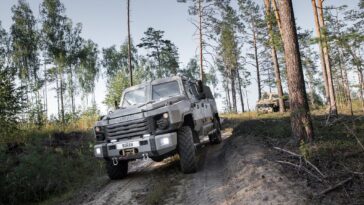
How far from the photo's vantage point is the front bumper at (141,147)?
266 inches

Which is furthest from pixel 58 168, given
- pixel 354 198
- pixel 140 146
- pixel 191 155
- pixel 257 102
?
pixel 257 102

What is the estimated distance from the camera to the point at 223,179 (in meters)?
6.61

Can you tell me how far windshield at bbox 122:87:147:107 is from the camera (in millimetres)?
8727

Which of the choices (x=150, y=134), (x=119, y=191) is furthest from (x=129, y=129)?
(x=119, y=191)

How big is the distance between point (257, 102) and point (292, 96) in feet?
64.9

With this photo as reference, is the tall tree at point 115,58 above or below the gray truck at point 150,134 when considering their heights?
above

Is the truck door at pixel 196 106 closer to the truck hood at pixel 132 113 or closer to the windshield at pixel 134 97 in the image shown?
the truck hood at pixel 132 113

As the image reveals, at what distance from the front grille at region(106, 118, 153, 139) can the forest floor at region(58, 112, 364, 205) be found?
115cm

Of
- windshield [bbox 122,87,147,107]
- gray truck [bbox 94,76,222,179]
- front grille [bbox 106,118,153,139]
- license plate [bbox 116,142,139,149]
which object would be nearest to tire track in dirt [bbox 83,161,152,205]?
gray truck [bbox 94,76,222,179]

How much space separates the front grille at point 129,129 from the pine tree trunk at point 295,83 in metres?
3.39

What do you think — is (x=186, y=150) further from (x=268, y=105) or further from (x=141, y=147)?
(x=268, y=105)

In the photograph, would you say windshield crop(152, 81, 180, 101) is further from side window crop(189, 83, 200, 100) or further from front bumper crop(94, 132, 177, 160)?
front bumper crop(94, 132, 177, 160)

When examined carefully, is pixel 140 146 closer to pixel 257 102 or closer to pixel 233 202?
pixel 233 202

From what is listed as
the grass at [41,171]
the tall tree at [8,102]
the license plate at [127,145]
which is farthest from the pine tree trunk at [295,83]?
the tall tree at [8,102]
